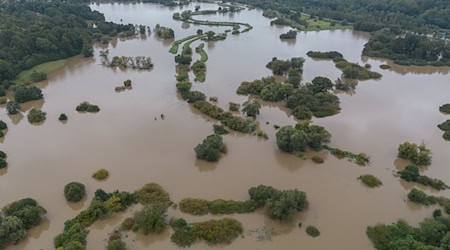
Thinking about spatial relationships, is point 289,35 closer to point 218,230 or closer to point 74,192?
point 218,230

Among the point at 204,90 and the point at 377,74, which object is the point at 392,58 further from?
the point at 204,90

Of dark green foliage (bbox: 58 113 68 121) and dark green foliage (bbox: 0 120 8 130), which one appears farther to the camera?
dark green foliage (bbox: 58 113 68 121)

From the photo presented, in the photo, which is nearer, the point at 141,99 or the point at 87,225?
the point at 87,225

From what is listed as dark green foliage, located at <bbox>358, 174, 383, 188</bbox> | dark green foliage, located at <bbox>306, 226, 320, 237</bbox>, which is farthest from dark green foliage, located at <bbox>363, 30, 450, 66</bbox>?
dark green foliage, located at <bbox>306, 226, 320, 237</bbox>

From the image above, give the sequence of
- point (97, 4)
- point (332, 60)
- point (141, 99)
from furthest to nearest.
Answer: point (97, 4) → point (332, 60) → point (141, 99)

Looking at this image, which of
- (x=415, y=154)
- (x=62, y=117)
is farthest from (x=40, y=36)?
(x=415, y=154)

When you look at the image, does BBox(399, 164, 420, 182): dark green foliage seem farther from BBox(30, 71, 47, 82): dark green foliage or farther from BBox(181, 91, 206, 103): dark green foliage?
BBox(30, 71, 47, 82): dark green foliage

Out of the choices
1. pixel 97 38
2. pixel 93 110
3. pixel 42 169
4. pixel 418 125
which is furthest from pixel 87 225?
pixel 97 38
